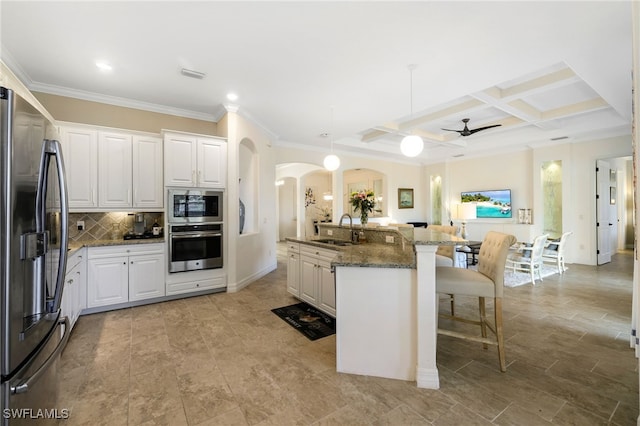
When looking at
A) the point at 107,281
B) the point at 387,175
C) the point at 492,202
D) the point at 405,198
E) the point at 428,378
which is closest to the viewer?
the point at 428,378

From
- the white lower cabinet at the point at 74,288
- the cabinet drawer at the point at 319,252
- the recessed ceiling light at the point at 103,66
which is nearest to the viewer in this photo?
the white lower cabinet at the point at 74,288

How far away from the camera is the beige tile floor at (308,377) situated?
1714 mm

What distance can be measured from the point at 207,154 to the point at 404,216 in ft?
21.1

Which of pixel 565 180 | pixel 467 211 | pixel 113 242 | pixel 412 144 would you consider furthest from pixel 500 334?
pixel 565 180

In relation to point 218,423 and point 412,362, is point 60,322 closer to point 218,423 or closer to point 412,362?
point 218,423

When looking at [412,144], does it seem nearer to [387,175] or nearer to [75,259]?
[75,259]

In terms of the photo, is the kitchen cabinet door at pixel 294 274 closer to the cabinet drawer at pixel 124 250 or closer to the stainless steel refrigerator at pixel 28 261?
the cabinet drawer at pixel 124 250

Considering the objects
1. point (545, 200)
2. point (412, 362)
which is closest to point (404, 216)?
point (545, 200)

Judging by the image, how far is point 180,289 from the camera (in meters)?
3.91

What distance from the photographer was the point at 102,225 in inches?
Answer: 151

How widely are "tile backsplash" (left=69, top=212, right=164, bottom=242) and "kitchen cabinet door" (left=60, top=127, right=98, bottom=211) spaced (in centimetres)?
34

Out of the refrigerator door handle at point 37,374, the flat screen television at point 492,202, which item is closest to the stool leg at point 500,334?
the refrigerator door handle at point 37,374

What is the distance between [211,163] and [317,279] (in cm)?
240

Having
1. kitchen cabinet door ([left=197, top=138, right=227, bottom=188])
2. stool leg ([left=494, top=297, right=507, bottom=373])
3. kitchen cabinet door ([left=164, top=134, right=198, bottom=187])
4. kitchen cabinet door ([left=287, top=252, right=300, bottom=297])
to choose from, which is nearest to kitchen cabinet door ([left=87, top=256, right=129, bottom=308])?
kitchen cabinet door ([left=164, top=134, right=198, bottom=187])
